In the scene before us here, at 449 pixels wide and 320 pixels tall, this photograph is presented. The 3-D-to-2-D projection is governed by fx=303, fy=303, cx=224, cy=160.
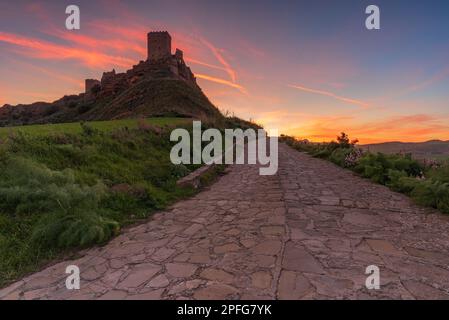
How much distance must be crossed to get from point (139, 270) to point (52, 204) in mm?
2554

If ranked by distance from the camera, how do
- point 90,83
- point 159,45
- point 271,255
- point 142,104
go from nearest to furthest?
point 271,255, point 142,104, point 159,45, point 90,83

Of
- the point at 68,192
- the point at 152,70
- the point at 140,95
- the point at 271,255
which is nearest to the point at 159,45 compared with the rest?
the point at 152,70

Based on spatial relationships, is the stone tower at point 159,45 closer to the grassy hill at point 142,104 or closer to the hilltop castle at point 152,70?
the hilltop castle at point 152,70

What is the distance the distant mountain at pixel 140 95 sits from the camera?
46.6 m

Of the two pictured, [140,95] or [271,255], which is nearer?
[271,255]

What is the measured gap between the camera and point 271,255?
3.92 metres

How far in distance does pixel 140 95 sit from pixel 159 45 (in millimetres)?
26533

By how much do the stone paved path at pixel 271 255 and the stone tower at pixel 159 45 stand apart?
73141mm

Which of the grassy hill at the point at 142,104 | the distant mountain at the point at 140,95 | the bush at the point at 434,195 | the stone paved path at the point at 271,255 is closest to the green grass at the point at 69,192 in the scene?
the stone paved path at the point at 271,255

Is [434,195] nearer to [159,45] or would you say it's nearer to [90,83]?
[159,45]

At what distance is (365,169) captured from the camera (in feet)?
31.0

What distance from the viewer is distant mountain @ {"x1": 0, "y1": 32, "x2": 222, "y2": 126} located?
46.6 metres

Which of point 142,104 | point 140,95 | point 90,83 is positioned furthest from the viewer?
point 90,83
